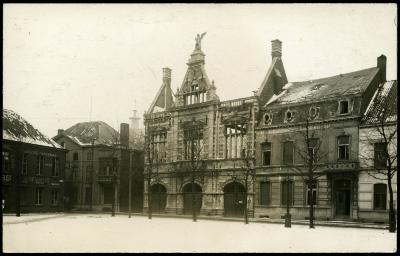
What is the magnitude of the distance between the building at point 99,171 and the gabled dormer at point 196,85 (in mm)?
10979

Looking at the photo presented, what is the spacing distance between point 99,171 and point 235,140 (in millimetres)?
20284

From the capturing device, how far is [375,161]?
116 ft

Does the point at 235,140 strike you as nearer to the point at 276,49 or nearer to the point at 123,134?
the point at 276,49

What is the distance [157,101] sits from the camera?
56.1m

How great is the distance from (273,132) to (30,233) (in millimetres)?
23082

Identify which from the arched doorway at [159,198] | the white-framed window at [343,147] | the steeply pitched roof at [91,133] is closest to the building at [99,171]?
the steeply pitched roof at [91,133]

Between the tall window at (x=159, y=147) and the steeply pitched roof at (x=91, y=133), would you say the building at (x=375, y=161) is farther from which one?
the steeply pitched roof at (x=91, y=133)

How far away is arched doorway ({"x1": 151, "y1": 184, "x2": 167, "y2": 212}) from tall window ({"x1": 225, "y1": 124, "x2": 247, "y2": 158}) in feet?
29.4

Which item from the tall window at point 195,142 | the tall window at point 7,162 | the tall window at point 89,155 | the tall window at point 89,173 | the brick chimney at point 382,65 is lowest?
the tall window at point 89,173

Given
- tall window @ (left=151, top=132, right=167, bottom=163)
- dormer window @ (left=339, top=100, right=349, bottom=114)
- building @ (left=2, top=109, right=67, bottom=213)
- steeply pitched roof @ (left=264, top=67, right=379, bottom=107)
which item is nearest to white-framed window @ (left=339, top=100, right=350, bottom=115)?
dormer window @ (left=339, top=100, right=349, bottom=114)

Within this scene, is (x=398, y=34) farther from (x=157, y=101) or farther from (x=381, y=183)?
(x=157, y=101)

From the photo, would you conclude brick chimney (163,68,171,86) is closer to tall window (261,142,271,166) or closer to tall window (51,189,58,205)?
tall window (51,189,58,205)

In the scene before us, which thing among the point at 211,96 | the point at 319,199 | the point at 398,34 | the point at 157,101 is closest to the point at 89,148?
the point at 157,101

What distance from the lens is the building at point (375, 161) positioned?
35.3 meters
